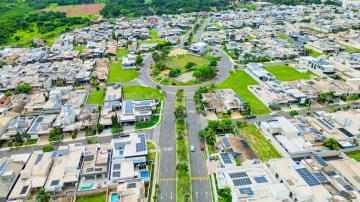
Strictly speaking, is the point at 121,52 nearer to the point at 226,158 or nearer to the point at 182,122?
the point at 182,122

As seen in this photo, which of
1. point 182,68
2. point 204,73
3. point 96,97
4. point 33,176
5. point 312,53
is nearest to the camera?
point 33,176

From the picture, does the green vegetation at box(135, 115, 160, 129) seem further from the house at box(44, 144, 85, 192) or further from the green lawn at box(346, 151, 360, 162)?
the green lawn at box(346, 151, 360, 162)

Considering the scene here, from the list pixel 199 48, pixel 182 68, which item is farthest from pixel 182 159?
pixel 199 48

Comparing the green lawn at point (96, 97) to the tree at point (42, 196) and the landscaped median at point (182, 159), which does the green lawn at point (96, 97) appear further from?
the tree at point (42, 196)

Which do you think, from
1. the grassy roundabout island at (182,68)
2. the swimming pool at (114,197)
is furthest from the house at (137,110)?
the swimming pool at (114,197)

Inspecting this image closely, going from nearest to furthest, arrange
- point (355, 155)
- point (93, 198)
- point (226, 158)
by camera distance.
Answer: point (93, 198), point (226, 158), point (355, 155)

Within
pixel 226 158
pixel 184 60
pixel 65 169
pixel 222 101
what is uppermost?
pixel 184 60

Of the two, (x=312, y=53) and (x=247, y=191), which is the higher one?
(x=312, y=53)

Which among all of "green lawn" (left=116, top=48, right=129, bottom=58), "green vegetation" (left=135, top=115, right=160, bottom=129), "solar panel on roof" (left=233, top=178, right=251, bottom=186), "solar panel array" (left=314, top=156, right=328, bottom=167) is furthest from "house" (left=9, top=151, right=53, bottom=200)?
"green lawn" (left=116, top=48, right=129, bottom=58)
